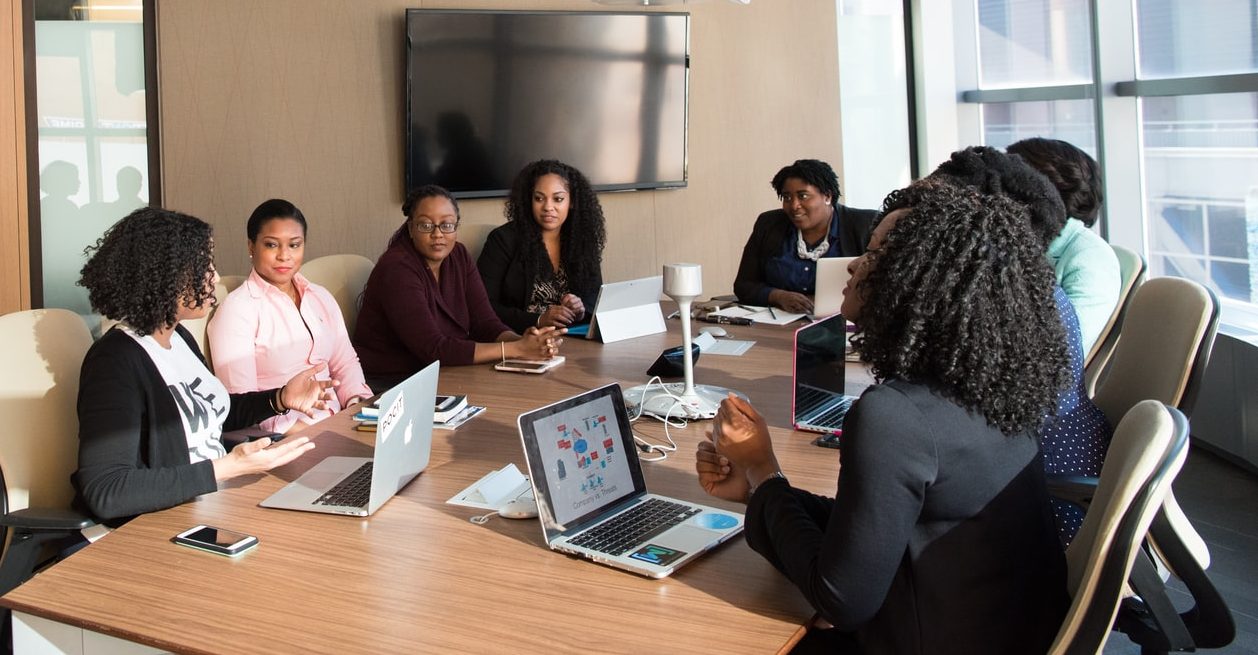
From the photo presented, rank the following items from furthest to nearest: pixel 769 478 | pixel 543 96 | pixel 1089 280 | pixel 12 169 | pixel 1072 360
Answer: pixel 543 96, pixel 12 169, pixel 1089 280, pixel 1072 360, pixel 769 478

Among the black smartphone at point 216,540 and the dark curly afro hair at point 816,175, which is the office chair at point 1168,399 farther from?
the dark curly afro hair at point 816,175

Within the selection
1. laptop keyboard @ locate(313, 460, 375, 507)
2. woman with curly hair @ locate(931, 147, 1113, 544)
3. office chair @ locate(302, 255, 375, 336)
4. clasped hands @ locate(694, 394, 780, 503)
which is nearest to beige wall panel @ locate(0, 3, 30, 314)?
office chair @ locate(302, 255, 375, 336)

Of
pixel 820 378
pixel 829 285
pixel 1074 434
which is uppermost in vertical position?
pixel 829 285

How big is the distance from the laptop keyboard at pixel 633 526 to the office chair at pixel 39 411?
111 centimetres

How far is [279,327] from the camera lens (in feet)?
10.2

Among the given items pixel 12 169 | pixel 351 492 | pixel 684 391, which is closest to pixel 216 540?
pixel 351 492

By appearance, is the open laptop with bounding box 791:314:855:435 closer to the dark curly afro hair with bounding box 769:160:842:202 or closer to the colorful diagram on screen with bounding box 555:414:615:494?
the colorful diagram on screen with bounding box 555:414:615:494

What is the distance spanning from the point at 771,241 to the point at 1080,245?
1729mm

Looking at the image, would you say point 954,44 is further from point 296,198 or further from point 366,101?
point 296,198

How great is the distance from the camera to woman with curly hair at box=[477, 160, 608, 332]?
4.24 metres

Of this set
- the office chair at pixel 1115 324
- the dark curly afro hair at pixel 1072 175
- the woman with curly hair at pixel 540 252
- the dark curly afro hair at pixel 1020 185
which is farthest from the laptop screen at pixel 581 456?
the woman with curly hair at pixel 540 252

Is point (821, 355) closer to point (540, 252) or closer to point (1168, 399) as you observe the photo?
point (1168, 399)

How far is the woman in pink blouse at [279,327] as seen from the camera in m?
3.00

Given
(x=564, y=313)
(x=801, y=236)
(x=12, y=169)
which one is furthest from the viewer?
(x=801, y=236)
